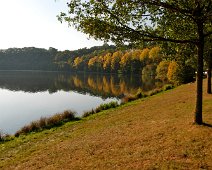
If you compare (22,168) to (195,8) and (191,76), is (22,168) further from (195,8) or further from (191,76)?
(191,76)

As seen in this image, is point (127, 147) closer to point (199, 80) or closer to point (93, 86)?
point (199, 80)

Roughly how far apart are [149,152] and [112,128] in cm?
655

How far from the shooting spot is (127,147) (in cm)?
1388

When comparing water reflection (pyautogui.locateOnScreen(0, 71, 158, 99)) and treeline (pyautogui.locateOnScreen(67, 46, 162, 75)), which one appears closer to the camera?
water reflection (pyautogui.locateOnScreen(0, 71, 158, 99))

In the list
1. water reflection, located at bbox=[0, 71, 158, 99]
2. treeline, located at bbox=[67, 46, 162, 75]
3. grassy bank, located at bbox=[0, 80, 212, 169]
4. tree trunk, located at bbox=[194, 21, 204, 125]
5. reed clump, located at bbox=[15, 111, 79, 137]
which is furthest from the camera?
treeline, located at bbox=[67, 46, 162, 75]

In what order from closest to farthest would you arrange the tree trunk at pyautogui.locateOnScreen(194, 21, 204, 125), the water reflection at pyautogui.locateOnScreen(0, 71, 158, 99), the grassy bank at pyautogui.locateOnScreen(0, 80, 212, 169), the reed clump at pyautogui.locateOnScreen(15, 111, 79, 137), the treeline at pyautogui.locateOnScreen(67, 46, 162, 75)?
the grassy bank at pyautogui.locateOnScreen(0, 80, 212, 169) → the tree trunk at pyautogui.locateOnScreen(194, 21, 204, 125) → the reed clump at pyautogui.locateOnScreen(15, 111, 79, 137) → the water reflection at pyautogui.locateOnScreen(0, 71, 158, 99) → the treeline at pyautogui.locateOnScreen(67, 46, 162, 75)

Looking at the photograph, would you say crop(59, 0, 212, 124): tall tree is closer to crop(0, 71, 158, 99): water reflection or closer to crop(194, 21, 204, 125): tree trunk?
crop(194, 21, 204, 125): tree trunk

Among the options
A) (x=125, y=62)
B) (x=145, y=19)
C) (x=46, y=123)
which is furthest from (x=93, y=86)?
(x=145, y=19)

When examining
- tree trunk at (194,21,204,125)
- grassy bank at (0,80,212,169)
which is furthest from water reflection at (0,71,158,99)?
tree trunk at (194,21,204,125)

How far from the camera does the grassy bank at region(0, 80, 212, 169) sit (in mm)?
11680

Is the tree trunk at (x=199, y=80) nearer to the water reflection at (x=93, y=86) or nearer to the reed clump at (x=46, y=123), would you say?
the reed clump at (x=46, y=123)

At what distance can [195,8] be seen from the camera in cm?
1445

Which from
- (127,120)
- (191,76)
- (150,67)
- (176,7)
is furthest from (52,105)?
(150,67)

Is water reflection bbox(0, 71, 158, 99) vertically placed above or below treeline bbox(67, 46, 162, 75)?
below
